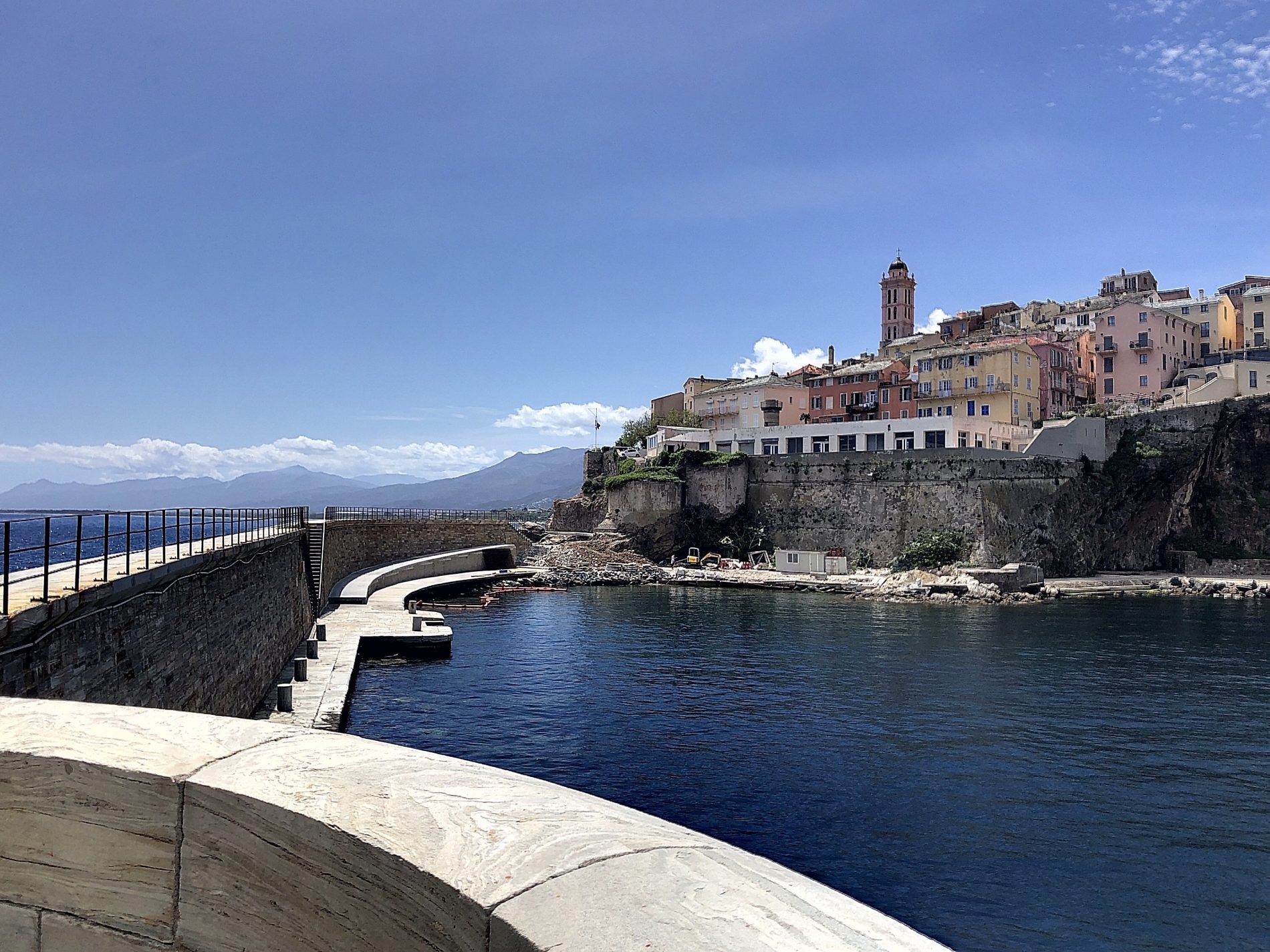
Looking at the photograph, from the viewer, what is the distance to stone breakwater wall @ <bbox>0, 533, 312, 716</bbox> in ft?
27.4

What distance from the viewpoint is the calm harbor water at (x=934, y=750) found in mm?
12695

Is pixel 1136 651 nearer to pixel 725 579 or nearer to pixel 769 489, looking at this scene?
pixel 725 579

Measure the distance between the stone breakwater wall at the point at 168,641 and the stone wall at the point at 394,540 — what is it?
16.2 meters

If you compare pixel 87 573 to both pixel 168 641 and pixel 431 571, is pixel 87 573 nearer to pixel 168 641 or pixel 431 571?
pixel 168 641

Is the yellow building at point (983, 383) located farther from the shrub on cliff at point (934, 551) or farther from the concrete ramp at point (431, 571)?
the concrete ramp at point (431, 571)

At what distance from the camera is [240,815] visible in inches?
86.6

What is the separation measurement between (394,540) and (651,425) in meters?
35.8

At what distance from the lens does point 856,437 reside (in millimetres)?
59688

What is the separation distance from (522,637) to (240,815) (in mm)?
32227

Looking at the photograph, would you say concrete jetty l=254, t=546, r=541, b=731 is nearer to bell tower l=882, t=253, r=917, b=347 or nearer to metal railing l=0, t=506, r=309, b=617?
metal railing l=0, t=506, r=309, b=617

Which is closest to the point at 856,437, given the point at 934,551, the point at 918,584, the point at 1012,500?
the point at 934,551

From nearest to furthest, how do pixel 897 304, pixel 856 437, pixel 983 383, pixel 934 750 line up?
pixel 934 750
pixel 983 383
pixel 856 437
pixel 897 304

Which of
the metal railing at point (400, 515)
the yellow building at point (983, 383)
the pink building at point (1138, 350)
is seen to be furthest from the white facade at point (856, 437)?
the pink building at point (1138, 350)

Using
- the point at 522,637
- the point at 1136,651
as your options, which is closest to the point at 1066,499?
the point at 1136,651
